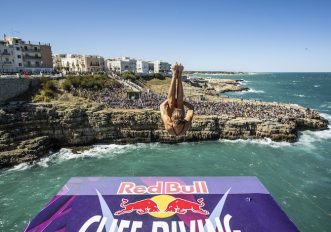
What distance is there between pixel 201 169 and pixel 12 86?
128 feet

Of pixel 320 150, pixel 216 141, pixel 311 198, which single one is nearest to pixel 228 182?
pixel 311 198

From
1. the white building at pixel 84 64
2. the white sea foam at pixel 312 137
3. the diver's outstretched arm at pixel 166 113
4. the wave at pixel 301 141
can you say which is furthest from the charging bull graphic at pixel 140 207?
the white building at pixel 84 64

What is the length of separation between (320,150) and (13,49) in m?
74.2

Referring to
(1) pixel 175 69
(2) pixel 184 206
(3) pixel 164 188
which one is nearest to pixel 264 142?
(3) pixel 164 188

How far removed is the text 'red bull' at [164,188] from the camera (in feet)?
63.0

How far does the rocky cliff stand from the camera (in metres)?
48.4

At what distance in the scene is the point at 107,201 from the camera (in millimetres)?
18062

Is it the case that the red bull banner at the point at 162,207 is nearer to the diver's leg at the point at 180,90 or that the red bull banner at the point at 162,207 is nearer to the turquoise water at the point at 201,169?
the diver's leg at the point at 180,90

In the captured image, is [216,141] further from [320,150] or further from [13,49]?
[13,49]

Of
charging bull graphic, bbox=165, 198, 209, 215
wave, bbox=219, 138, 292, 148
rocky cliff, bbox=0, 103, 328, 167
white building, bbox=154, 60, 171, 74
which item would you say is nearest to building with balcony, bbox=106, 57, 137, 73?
white building, bbox=154, 60, 171, 74

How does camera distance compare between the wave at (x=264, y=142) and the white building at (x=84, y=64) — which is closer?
the wave at (x=264, y=142)

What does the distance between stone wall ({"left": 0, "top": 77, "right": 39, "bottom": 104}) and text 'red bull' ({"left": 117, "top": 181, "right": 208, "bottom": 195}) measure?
41.2 meters

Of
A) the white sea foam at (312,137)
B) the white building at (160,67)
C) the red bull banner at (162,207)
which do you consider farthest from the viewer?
the white building at (160,67)

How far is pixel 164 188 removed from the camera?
64.7 ft
